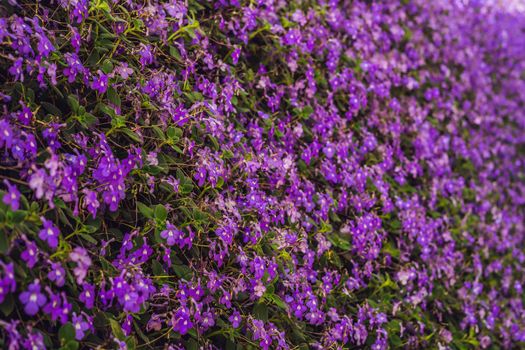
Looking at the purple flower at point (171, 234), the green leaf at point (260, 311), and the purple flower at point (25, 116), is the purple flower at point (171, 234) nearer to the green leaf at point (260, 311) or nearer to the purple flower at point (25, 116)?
the green leaf at point (260, 311)

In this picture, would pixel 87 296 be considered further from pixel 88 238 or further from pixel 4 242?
pixel 4 242

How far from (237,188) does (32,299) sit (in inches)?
47.6

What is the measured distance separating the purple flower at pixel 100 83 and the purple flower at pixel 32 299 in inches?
36.1

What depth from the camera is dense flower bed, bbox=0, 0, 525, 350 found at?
215cm

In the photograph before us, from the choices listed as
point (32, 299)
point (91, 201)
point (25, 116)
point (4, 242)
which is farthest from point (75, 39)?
point (32, 299)

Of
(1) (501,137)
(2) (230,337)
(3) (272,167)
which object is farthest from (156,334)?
(1) (501,137)

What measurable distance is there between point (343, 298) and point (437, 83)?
2651mm

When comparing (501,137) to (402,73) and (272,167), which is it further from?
(272,167)

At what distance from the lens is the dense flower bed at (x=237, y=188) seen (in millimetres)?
2152

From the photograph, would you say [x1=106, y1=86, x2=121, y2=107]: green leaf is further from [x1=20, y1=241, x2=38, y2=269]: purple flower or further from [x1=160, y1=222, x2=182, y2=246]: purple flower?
[x1=20, y1=241, x2=38, y2=269]: purple flower

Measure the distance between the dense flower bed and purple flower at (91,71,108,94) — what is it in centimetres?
1

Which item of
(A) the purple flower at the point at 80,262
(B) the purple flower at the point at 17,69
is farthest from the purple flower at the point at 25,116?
(A) the purple flower at the point at 80,262

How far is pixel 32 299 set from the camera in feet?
6.21

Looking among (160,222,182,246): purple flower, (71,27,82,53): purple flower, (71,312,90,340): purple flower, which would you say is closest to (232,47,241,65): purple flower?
(71,27,82,53): purple flower
